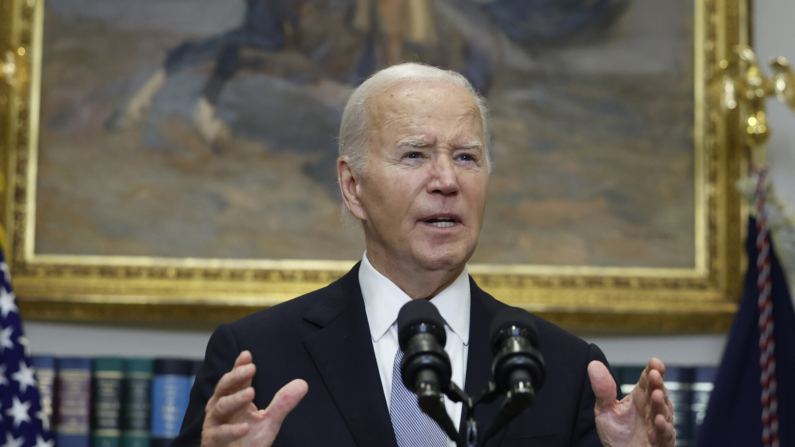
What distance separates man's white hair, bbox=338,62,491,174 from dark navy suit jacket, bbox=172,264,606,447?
1.27 feet

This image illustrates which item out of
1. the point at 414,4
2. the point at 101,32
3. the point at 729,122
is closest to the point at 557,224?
the point at 729,122

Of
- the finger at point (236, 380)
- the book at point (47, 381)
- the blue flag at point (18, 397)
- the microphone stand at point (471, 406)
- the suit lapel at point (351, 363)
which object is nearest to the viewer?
the microphone stand at point (471, 406)

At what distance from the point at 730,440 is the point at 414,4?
2.49m

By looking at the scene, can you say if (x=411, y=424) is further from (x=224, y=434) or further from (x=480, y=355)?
(x=224, y=434)

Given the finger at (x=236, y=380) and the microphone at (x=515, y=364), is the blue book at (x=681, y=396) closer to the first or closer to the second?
the microphone at (x=515, y=364)

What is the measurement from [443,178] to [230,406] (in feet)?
2.64

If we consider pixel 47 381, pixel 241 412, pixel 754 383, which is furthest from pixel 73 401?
pixel 754 383

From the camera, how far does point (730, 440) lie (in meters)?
3.41

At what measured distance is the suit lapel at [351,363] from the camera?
1.83 metres

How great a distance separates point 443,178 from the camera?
197 centimetres

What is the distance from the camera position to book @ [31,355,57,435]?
11.0 feet

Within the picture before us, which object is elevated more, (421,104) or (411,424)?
(421,104)

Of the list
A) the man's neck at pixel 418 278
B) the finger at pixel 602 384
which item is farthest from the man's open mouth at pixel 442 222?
the finger at pixel 602 384

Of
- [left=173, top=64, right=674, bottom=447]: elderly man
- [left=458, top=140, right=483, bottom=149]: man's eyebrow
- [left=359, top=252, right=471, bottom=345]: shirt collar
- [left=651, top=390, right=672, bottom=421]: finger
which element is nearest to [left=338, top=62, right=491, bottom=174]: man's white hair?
[left=173, top=64, right=674, bottom=447]: elderly man
